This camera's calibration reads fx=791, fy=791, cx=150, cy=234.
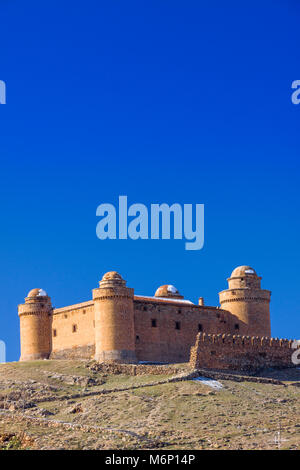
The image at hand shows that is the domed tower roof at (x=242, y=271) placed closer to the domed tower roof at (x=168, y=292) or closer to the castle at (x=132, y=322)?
the castle at (x=132, y=322)

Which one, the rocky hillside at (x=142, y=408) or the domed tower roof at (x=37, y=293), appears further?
the domed tower roof at (x=37, y=293)

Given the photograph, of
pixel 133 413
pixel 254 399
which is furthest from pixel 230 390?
pixel 133 413

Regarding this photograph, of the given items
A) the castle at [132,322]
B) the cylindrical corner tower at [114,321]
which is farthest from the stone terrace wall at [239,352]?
the cylindrical corner tower at [114,321]

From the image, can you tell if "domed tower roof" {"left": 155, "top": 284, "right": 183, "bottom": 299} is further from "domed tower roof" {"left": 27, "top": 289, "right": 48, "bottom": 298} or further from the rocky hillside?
the rocky hillside

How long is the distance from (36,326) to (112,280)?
35.2ft

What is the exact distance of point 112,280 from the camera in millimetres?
62469

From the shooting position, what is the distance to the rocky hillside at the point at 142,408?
4025 centimetres

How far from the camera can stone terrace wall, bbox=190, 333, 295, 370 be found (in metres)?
58.2

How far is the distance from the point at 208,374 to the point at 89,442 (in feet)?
56.8

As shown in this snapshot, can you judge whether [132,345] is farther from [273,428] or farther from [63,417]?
[273,428]

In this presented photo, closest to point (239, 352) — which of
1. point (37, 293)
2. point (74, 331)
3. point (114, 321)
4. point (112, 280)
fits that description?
point (114, 321)

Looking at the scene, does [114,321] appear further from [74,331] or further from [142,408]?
[142,408]

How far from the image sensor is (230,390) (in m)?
52.6

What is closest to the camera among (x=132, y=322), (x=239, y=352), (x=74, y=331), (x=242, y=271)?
(x=239, y=352)
